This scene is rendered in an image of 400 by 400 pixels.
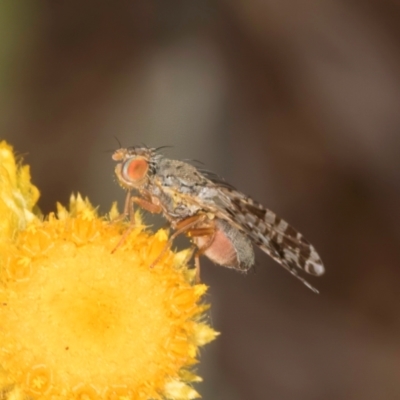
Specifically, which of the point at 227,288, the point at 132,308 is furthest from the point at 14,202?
the point at 227,288

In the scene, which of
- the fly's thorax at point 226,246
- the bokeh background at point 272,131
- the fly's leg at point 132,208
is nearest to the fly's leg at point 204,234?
the fly's thorax at point 226,246

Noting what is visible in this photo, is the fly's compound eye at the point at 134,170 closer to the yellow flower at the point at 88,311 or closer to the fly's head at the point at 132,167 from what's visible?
the fly's head at the point at 132,167

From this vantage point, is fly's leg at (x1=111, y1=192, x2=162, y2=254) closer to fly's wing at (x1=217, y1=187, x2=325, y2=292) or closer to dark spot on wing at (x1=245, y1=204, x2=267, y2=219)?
fly's wing at (x1=217, y1=187, x2=325, y2=292)

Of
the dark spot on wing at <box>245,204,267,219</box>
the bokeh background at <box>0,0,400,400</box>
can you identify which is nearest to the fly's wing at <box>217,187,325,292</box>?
the dark spot on wing at <box>245,204,267,219</box>

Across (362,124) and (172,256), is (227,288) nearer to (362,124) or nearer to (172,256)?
(362,124)

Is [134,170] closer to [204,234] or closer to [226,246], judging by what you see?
[204,234]

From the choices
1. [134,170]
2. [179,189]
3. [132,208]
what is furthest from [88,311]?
[179,189]
